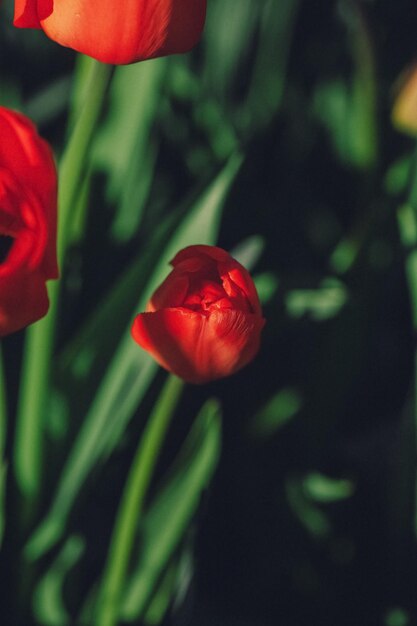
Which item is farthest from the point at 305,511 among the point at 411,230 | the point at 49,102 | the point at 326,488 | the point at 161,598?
the point at 49,102

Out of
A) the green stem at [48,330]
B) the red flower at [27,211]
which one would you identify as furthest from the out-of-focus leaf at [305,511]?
the red flower at [27,211]

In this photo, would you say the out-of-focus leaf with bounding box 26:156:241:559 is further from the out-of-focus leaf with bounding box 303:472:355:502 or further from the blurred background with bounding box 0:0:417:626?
the out-of-focus leaf with bounding box 303:472:355:502

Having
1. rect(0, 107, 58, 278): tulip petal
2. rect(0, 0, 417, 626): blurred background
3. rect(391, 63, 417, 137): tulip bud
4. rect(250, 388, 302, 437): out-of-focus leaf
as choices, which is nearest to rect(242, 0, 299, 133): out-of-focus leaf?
rect(0, 0, 417, 626): blurred background

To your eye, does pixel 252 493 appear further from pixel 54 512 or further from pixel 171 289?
pixel 171 289

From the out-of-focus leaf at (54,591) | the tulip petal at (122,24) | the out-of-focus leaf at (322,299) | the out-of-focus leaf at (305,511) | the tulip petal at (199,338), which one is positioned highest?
the tulip petal at (122,24)

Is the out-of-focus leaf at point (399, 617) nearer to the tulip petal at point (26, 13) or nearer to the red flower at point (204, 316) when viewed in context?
the red flower at point (204, 316)

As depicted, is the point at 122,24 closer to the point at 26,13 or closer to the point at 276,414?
the point at 26,13
